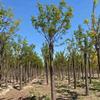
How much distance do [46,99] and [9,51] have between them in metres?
18.2

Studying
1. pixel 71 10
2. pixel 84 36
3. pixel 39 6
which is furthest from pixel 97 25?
pixel 84 36

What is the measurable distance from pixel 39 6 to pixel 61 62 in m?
33.7

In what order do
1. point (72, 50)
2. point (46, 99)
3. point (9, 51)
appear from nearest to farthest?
1. point (46, 99)
2. point (72, 50)
3. point (9, 51)

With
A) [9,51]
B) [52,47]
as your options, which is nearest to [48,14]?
[52,47]

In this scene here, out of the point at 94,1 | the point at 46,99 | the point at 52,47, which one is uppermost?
the point at 94,1

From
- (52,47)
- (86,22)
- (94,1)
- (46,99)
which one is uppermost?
(94,1)

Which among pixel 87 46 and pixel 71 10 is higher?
pixel 71 10

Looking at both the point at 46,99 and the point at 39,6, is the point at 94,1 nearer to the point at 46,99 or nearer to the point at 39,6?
the point at 39,6

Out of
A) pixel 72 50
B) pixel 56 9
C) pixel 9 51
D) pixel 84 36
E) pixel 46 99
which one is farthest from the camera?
pixel 9 51

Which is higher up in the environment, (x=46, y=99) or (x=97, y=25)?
(x=97, y=25)

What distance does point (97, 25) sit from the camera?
61.1 ft

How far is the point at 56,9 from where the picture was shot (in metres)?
21.5

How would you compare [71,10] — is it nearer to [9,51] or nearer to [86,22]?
[86,22]

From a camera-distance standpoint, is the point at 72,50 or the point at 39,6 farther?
the point at 72,50
